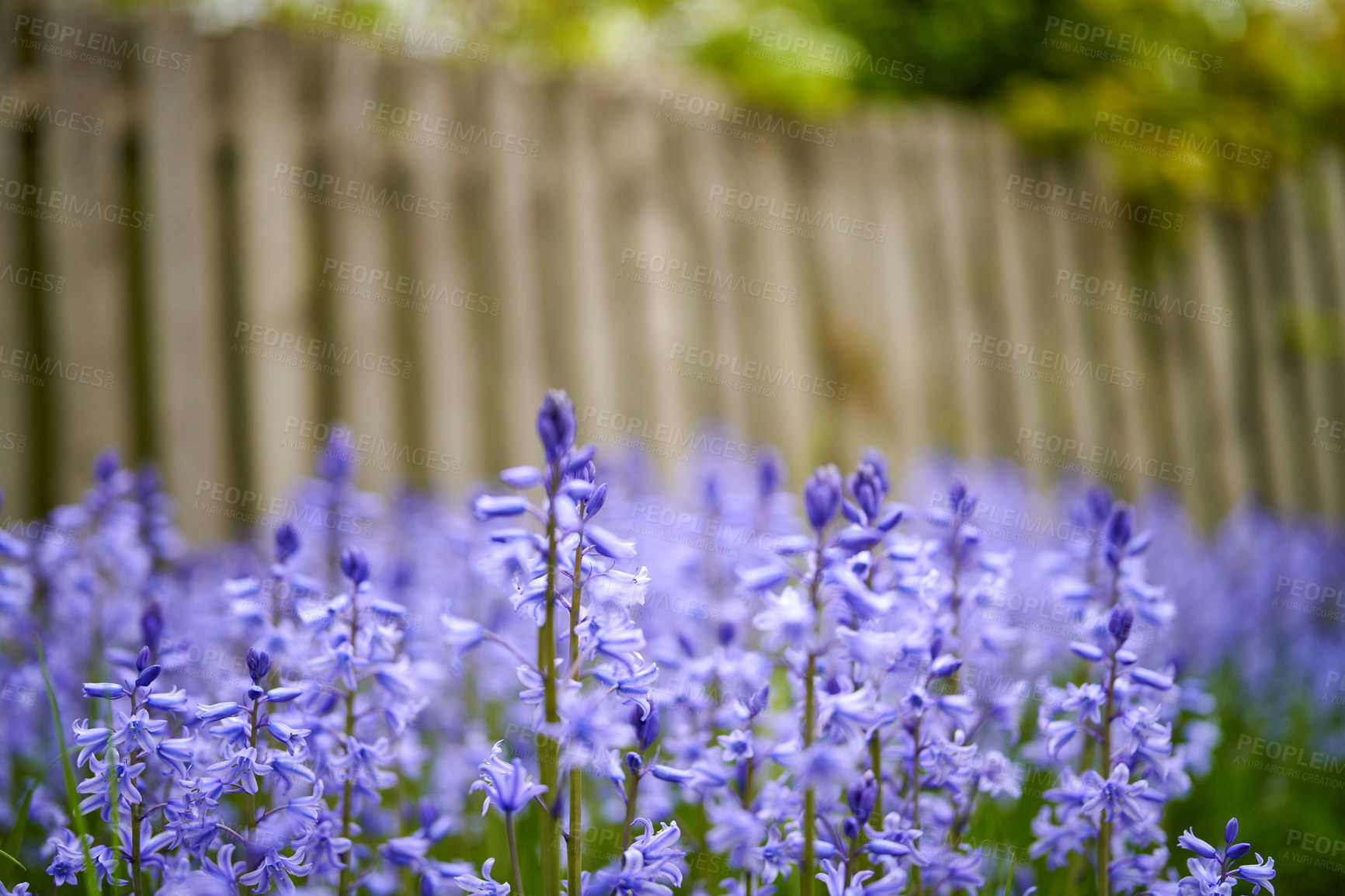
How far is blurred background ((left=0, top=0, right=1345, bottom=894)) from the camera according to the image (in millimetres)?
3906

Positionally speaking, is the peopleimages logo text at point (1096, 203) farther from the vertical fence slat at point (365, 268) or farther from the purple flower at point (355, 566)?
the purple flower at point (355, 566)

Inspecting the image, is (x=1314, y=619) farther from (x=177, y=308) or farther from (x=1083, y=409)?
(x=177, y=308)

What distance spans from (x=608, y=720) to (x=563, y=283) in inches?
163

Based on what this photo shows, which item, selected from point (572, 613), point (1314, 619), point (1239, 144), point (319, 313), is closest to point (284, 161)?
point (319, 313)

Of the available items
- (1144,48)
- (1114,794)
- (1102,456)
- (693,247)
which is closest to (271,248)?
(693,247)

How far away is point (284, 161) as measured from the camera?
14.3 feet

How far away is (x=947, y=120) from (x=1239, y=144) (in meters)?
2.66

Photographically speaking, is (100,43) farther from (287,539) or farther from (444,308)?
(287,539)

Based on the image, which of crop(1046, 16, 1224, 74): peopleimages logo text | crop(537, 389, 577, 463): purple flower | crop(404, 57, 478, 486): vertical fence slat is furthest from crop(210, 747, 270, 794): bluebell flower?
crop(1046, 16, 1224, 74): peopleimages logo text

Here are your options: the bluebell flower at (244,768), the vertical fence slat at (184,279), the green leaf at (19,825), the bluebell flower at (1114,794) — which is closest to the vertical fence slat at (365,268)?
the vertical fence slat at (184,279)

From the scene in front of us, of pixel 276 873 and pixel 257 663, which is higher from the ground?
pixel 257 663

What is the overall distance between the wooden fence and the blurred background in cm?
2

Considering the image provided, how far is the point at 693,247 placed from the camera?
551 cm

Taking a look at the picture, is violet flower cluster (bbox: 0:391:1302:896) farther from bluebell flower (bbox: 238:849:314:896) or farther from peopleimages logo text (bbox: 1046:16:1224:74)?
peopleimages logo text (bbox: 1046:16:1224:74)
